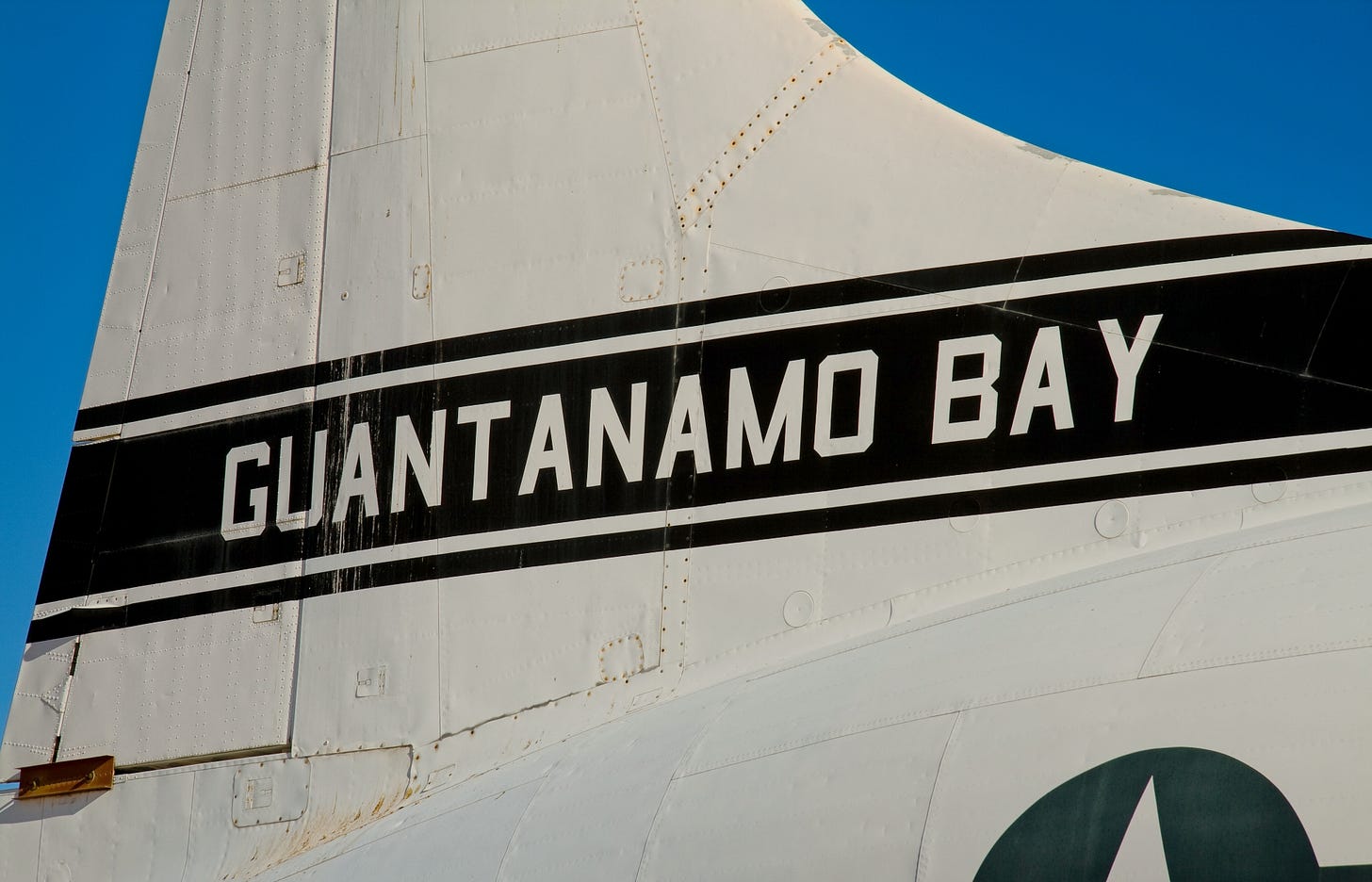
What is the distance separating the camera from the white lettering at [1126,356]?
3725 mm

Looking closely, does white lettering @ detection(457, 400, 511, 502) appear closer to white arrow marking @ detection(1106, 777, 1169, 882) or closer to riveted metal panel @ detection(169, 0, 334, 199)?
riveted metal panel @ detection(169, 0, 334, 199)

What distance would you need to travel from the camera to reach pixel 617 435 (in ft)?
14.4

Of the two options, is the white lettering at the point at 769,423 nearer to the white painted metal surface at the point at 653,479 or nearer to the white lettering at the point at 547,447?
the white painted metal surface at the point at 653,479

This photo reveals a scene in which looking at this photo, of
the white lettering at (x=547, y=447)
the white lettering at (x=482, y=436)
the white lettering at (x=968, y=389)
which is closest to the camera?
the white lettering at (x=968, y=389)

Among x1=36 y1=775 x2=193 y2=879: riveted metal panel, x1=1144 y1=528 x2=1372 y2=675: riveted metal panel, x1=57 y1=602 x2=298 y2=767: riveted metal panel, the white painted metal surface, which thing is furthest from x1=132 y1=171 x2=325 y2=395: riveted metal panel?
x1=1144 y1=528 x2=1372 y2=675: riveted metal panel

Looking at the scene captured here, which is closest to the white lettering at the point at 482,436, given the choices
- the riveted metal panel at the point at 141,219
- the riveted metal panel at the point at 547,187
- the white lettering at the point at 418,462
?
the white lettering at the point at 418,462

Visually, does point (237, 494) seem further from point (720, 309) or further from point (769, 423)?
point (769, 423)

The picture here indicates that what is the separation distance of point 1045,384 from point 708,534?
1111mm

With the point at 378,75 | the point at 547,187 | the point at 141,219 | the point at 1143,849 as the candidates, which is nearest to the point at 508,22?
the point at 378,75

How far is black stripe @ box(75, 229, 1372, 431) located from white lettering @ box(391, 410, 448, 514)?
0.75 feet

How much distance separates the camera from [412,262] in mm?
4926

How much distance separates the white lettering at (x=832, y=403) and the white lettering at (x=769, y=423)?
61 millimetres

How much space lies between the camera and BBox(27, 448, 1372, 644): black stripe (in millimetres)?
3576

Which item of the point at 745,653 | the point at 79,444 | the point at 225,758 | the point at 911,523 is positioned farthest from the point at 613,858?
the point at 79,444
